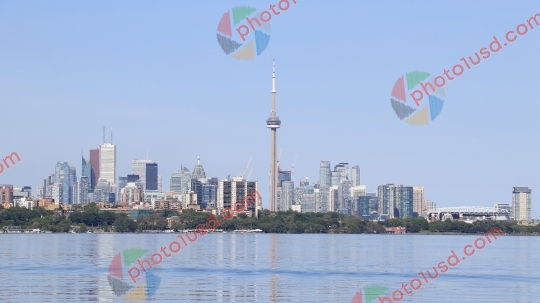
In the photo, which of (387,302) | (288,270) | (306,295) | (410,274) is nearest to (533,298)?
(387,302)

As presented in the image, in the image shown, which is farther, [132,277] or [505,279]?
[505,279]

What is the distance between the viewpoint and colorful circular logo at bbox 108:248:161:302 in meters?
52.1

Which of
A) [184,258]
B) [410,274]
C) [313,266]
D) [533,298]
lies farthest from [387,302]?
[184,258]

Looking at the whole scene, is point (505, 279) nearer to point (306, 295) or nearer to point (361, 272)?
point (361, 272)

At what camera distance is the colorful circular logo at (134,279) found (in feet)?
171

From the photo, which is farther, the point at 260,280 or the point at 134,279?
the point at 260,280

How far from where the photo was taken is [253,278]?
64.6 meters

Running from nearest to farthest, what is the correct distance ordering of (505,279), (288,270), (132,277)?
(132,277) < (505,279) < (288,270)

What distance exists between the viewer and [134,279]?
60.7 metres

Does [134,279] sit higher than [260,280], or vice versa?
[134,279]

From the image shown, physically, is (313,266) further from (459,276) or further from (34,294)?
(34,294)

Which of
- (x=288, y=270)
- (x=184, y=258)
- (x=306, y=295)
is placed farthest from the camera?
(x=184, y=258)

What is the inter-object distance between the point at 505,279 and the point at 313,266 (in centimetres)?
1680

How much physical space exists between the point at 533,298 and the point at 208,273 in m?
23.5
